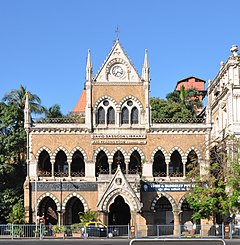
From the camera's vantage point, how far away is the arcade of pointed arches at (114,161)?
44875mm

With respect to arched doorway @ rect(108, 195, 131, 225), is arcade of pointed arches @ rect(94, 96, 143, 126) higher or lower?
higher

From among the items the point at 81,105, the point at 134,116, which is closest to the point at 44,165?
the point at 134,116

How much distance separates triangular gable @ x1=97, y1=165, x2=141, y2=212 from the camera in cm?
4234

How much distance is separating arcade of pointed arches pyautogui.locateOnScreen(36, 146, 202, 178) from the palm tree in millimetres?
10883

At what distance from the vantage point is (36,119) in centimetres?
4672

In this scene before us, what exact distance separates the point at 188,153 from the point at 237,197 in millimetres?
8761

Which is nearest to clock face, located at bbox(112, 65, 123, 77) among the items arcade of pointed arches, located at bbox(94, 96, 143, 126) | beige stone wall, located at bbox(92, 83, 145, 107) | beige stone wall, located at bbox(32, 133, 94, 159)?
beige stone wall, located at bbox(92, 83, 145, 107)

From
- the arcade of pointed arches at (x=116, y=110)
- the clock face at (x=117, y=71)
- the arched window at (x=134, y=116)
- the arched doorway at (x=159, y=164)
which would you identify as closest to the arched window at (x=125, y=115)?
the arcade of pointed arches at (x=116, y=110)

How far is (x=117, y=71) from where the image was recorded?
4666 cm

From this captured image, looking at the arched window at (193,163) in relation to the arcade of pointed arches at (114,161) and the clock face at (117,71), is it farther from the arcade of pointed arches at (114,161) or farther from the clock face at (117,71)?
the clock face at (117,71)

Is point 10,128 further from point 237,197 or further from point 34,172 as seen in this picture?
point 237,197

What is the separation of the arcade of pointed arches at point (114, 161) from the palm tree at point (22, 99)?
10883mm

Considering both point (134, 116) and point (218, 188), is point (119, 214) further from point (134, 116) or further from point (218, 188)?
point (218, 188)

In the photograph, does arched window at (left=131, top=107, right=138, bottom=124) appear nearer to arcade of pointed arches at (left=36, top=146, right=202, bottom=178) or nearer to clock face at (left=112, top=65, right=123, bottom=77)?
arcade of pointed arches at (left=36, top=146, right=202, bottom=178)
